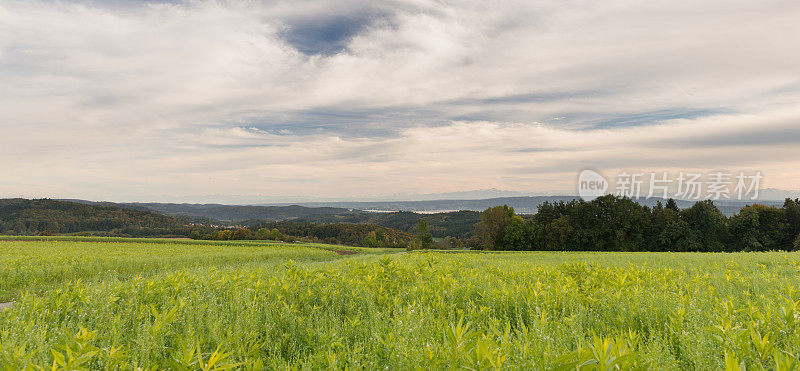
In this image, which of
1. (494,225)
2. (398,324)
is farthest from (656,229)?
(398,324)

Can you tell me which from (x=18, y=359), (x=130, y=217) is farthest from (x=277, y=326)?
(x=130, y=217)

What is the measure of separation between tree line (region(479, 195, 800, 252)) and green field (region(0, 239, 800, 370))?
6116 cm

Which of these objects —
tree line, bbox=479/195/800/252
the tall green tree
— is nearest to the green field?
tree line, bbox=479/195/800/252

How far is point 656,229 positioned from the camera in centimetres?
Result: 6266

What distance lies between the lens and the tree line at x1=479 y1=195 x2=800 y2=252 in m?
59.9

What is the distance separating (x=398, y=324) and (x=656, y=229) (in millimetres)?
75961

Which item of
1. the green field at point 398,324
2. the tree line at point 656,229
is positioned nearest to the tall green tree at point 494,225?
the tree line at point 656,229

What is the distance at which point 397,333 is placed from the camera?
3322 millimetres

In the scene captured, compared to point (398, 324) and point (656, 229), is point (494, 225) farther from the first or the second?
point (398, 324)

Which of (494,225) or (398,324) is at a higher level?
(398,324)

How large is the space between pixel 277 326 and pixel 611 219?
7148cm

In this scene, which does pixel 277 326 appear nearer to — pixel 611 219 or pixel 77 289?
pixel 77 289

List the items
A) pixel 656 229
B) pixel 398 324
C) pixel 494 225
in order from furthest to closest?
pixel 494 225
pixel 656 229
pixel 398 324

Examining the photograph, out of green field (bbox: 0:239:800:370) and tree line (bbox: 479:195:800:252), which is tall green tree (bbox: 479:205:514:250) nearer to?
tree line (bbox: 479:195:800:252)
